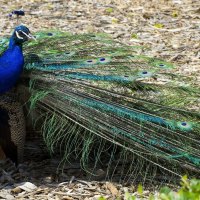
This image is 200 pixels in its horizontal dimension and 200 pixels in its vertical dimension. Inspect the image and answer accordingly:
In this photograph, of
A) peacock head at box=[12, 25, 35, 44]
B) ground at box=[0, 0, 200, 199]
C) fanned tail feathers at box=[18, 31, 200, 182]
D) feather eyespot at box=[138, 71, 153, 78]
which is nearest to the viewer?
fanned tail feathers at box=[18, 31, 200, 182]

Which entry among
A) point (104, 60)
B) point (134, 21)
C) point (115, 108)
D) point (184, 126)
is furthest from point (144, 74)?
point (134, 21)

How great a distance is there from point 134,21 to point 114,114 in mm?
3208

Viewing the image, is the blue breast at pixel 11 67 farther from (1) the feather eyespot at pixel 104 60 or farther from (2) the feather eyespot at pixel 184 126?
(2) the feather eyespot at pixel 184 126

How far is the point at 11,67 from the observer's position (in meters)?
3.52

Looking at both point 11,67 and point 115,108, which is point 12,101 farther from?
point 115,108

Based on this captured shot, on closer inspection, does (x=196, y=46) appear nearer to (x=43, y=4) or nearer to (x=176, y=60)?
(x=176, y=60)

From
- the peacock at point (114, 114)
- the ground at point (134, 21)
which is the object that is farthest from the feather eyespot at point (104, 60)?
the ground at point (134, 21)

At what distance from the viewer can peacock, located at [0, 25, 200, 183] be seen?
11.2ft

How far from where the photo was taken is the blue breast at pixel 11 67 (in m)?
3.52

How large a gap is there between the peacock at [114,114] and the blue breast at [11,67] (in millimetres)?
122

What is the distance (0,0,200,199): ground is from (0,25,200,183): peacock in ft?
4.39

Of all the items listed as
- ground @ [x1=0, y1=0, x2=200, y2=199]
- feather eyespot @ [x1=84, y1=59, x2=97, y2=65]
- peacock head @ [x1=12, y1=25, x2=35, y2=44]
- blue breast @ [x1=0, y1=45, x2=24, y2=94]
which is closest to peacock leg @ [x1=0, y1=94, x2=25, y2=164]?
blue breast @ [x1=0, y1=45, x2=24, y2=94]

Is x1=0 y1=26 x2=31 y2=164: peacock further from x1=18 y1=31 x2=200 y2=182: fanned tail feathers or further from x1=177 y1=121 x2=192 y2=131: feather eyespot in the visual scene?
x1=177 y1=121 x2=192 y2=131: feather eyespot

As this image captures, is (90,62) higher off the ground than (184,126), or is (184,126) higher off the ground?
(90,62)
